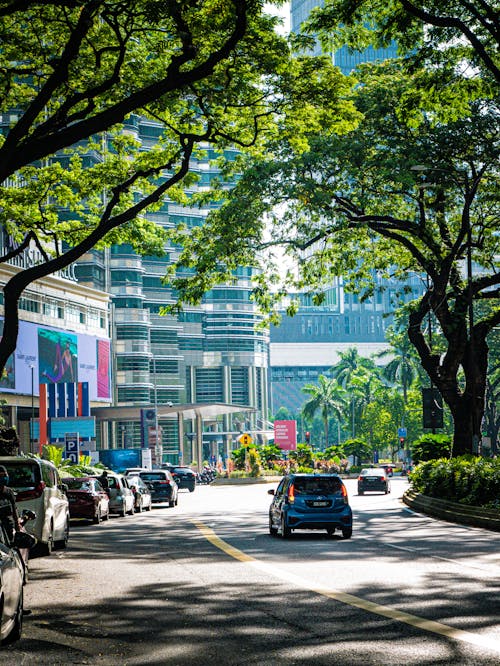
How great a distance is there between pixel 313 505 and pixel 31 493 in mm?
6683

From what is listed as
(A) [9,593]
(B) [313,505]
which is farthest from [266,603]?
(B) [313,505]

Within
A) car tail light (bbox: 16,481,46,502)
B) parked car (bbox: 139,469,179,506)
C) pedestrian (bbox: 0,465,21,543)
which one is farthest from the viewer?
parked car (bbox: 139,469,179,506)

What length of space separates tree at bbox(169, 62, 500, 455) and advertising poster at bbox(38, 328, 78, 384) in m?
45.2

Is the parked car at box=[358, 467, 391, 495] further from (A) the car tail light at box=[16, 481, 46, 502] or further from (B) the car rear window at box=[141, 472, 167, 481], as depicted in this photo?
(A) the car tail light at box=[16, 481, 46, 502]

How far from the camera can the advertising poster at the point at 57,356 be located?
82.3 meters

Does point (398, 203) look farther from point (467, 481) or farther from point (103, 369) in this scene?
point (103, 369)

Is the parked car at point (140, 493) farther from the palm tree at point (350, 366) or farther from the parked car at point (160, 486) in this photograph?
the palm tree at point (350, 366)

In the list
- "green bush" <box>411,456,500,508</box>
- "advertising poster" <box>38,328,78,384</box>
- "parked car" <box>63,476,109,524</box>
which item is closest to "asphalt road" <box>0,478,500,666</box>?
"green bush" <box>411,456,500,508</box>

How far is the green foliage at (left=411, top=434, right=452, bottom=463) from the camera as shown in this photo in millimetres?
50281

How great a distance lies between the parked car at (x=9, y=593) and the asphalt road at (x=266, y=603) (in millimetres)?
197

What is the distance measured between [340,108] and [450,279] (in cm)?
1671

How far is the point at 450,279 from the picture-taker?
39.6 m

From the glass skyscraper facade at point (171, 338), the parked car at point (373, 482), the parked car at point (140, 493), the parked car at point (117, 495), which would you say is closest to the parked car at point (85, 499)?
the parked car at point (117, 495)

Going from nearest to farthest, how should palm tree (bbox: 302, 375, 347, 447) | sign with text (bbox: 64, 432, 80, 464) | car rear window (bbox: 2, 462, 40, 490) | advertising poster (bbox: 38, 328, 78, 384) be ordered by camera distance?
car rear window (bbox: 2, 462, 40, 490) → sign with text (bbox: 64, 432, 80, 464) → advertising poster (bbox: 38, 328, 78, 384) → palm tree (bbox: 302, 375, 347, 447)
